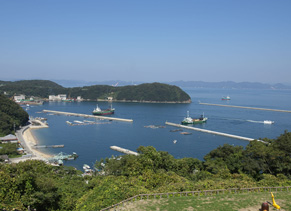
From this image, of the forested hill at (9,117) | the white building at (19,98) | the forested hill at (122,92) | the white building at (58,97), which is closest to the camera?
the forested hill at (9,117)

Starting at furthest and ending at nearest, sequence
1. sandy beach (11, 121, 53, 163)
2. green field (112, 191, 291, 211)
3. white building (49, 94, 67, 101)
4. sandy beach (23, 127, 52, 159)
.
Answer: white building (49, 94, 67, 101), sandy beach (23, 127, 52, 159), sandy beach (11, 121, 53, 163), green field (112, 191, 291, 211)

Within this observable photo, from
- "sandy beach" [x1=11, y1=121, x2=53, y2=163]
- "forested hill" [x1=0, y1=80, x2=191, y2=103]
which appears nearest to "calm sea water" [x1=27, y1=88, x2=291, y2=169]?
"sandy beach" [x1=11, y1=121, x2=53, y2=163]

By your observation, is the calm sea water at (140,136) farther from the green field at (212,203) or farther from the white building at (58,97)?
the white building at (58,97)

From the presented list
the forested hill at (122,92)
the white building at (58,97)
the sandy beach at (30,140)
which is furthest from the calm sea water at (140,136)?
the white building at (58,97)

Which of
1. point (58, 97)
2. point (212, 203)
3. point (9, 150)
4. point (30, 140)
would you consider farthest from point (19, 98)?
point (212, 203)

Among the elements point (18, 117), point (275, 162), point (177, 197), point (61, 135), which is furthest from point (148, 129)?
point (177, 197)

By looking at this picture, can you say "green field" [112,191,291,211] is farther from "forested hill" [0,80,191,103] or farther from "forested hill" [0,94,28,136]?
"forested hill" [0,80,191,103]

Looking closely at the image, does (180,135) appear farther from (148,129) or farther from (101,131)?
(101,131)

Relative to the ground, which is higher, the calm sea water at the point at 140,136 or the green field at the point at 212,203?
the green field at the point at 212,203
